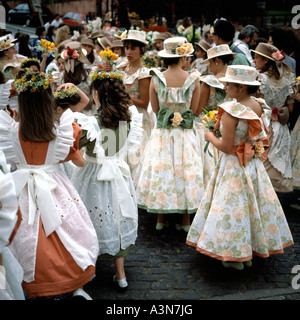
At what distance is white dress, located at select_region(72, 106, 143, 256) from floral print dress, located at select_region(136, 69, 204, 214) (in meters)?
1.09

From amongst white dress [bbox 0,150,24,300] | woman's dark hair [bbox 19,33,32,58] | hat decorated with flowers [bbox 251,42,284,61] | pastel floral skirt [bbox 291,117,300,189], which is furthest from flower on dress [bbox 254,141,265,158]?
woman's dark hair [bbox 19,33,32,58]

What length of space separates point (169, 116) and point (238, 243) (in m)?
1.76

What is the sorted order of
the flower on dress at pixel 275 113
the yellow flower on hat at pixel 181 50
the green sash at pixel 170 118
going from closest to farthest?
the yellow flower on hat at pixel 181 50 < the green sash at pixel 170 118 < the flower on dress at pixel 275 113

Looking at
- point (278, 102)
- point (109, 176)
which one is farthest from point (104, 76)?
point (278, 102)

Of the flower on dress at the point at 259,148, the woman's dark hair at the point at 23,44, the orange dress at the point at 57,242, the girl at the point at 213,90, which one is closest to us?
the orange dress at the point at 57,242

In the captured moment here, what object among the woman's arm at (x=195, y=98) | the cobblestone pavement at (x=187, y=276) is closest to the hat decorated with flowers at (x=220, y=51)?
the woman's arm at (x=195, y=98)

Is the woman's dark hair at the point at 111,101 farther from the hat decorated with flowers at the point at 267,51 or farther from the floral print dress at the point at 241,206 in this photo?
the hat decorated with flowers at the point at 267,51

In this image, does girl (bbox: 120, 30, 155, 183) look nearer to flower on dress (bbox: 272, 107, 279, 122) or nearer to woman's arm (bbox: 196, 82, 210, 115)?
woman's arm (bbox: 196, 82, 210, 115)

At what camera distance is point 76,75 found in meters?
5.90

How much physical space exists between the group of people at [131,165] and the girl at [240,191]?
0.01 meters

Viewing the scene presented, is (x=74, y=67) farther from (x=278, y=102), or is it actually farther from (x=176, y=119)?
(x=278, y=102)

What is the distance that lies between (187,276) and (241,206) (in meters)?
0.86

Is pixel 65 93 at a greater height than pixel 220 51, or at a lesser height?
greater

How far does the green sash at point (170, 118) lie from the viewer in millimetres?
4695
